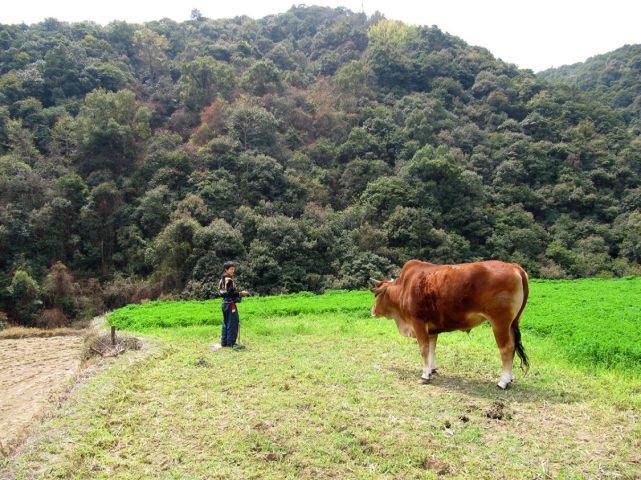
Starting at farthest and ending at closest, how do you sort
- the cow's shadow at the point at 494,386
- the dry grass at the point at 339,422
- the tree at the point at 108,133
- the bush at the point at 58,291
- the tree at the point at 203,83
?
the tree at the point at 203,83, the tree at the point at 108,133, the bush at the point at 58,291, the cow's shadow at the point at 494,386, the dry grass at the point at 339,422

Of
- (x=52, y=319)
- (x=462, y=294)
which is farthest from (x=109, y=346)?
(x=52, y=319)

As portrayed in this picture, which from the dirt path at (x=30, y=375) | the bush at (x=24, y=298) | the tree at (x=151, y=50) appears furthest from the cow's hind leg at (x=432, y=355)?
the tree at (x=151, y=50)

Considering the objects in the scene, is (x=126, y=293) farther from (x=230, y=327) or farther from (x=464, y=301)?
(x=464, y=301)

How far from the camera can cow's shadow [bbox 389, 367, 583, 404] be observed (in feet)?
22.9

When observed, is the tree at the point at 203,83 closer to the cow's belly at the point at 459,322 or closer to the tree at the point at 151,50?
the tree at the point at 151,50

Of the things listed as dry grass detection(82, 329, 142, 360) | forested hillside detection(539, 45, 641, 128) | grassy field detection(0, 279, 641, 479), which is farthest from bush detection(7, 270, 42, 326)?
forested hillside detection(539, 45, 641, 128)

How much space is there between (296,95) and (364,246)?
81.5 feet

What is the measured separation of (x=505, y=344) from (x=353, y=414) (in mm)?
2637

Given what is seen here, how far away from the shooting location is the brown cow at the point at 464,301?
23.8 feet

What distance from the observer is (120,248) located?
1348 inches

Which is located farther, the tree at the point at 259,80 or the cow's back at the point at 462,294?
the tree at the point at 259,80

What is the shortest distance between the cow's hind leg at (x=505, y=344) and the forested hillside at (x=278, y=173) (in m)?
22.1

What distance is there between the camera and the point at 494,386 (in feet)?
25.1

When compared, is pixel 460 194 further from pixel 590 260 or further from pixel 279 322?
pixel 279 322
